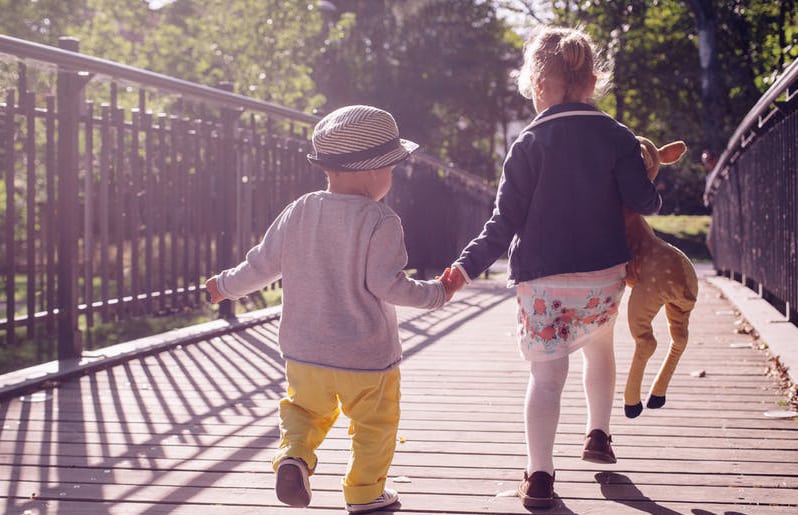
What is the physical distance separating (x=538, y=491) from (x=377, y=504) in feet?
1.59

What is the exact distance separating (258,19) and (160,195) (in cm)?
1251

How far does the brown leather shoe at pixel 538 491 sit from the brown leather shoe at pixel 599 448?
0.40 m

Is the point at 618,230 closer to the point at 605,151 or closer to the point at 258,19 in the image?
the point at 605,151

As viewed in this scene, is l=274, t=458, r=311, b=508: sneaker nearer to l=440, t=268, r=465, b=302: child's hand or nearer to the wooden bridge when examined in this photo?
the wooden bridge

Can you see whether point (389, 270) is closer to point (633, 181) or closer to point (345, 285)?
point (345, 285)

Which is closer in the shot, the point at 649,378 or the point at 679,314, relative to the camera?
the point at 679,314

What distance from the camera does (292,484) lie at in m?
2.73

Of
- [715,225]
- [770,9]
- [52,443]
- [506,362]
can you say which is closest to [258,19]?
[715,225]

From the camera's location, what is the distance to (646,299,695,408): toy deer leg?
329 centimetres

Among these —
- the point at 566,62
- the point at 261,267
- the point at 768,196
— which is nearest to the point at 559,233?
the point at 566,62

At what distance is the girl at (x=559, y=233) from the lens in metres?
3.09

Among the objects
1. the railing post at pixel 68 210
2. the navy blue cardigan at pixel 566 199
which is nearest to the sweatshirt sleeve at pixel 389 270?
the navy blue cardigan at pixel 566 199

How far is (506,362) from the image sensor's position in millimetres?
5914

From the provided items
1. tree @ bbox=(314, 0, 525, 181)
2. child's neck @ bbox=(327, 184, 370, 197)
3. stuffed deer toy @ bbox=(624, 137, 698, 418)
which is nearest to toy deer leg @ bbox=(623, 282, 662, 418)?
stuffed deer toy @ bbox=(624, 137, 698, 418)
